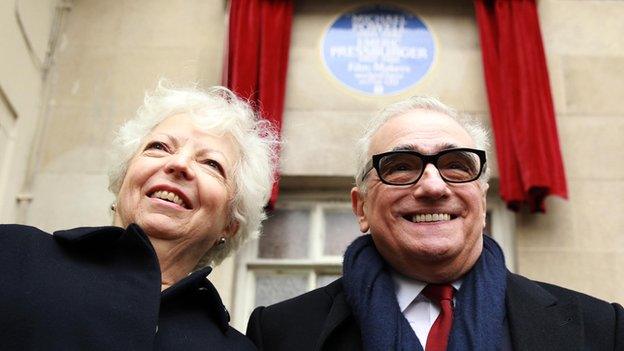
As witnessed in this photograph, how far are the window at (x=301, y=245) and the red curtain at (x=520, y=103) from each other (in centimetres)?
29

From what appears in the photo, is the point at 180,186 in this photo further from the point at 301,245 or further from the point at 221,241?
the point at 301,245

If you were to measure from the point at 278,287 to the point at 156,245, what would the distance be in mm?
Result: 2061

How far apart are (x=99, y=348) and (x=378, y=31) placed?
3.35 m

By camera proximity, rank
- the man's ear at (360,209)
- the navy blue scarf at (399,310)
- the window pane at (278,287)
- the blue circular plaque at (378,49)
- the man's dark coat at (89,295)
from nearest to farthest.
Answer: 1. the man's dark coat at (89,295)
2. the navy blue scarf at (399,310)
3. the man's ear at (360,209)
4. the window pane at (278,287)
5. the blue circular plaque at (378,49)

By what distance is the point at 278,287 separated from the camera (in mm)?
3777

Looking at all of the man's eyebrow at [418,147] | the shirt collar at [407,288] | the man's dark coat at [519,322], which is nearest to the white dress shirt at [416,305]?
the shirt collar at [407,288]

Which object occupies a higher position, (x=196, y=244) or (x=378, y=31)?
(x=378, y=31)

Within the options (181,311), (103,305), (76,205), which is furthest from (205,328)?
(76,205)

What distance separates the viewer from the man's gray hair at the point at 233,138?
6.66ft

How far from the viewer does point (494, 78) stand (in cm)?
398

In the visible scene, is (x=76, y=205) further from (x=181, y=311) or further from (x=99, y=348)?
(x=99, y=348)

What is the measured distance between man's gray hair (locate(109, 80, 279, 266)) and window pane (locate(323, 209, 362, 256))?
1668 millimetres

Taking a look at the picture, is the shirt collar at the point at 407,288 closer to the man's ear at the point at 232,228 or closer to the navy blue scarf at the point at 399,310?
the navy blue scarf at the point at 399,310

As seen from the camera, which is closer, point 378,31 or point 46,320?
point 46,320
